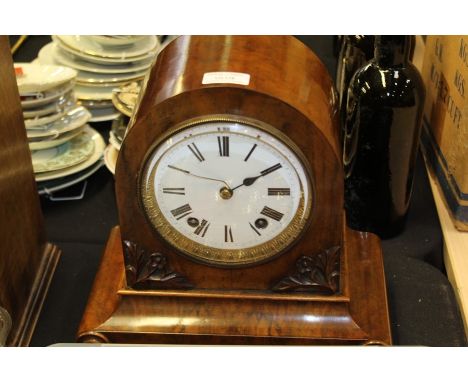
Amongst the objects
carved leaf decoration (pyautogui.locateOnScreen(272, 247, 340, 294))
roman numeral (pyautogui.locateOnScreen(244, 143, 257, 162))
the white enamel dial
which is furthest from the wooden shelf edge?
roman numeral (pyautogui.locateOnScreen(244, 143, 257, 162))

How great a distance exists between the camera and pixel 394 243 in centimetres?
135

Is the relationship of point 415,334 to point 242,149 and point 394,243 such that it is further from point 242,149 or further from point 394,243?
point 242,149

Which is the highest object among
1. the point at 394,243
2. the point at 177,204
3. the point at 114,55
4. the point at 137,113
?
the point at 137,113

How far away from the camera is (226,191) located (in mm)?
937

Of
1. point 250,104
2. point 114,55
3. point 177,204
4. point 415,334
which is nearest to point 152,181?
point 177,204

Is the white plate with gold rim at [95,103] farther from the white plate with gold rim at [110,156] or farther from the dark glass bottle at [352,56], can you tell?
the dark glass bottle at [352,56]

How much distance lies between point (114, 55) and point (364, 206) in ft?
2.82

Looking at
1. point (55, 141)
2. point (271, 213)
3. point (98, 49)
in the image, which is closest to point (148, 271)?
point (271, 213)

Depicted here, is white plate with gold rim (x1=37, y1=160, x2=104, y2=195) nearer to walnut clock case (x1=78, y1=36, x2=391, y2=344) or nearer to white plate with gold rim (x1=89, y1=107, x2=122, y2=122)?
white plate with gold rim (x1=89, y1=107, x2=122, y2=122)

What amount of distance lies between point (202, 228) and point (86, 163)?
0.64 meters

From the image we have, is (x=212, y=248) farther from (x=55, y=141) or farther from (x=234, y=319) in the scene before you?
(x=55, y=141)

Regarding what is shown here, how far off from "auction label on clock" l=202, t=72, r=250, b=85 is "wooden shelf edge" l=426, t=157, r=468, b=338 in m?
0.58

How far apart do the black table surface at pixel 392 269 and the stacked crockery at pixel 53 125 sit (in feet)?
0.19

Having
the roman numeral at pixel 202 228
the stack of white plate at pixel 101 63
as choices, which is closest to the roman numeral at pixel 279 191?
the roman numeral at pixel 202 228
